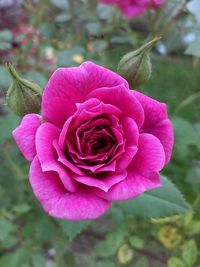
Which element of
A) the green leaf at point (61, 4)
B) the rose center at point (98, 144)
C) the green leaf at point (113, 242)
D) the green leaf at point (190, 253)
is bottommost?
the green leaf at point (113, 242)

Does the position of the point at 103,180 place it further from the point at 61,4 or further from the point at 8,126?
the point at 61,4

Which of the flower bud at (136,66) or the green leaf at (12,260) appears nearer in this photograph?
the flower bud at (136,66)

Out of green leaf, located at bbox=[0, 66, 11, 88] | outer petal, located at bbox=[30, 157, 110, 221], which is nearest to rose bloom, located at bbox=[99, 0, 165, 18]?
green leaf, located at bbox=[0, 66, 11, 88]

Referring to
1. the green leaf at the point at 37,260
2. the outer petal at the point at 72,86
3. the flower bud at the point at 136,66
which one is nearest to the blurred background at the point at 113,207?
the green leaf at the point at 37,260

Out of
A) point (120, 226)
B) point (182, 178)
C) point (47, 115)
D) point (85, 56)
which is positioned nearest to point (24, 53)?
point (85, 56)

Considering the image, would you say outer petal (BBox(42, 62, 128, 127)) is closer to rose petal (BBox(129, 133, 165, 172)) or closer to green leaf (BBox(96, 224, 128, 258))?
rose petal (BBox(129, 133, 165, 172))

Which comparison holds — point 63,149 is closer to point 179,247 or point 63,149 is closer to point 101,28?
point 179,247

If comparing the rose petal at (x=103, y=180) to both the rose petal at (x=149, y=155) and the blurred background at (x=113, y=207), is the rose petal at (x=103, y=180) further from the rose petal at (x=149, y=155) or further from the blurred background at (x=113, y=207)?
the blurred background at (x=113, y=207)

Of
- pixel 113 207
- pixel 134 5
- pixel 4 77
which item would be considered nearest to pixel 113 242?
pixel 113 207
